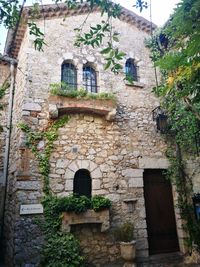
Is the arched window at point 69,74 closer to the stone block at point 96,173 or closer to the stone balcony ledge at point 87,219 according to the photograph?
the stone block at point 96,173

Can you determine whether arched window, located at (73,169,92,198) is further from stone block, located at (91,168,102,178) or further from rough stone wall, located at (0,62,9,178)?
rough stone wall, located at (0,62,9,178)

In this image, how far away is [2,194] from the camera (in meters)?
7.12

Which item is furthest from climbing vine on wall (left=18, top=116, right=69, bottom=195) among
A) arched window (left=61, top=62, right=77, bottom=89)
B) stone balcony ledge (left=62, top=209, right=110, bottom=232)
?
arched window (left=61, top=62, right=77, bottom=89)

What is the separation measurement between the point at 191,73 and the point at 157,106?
6.56m

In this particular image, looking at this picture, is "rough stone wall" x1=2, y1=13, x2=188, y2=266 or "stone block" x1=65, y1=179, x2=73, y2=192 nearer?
"rough stone wall" x1=2, y1=13, x2=188, y2=266

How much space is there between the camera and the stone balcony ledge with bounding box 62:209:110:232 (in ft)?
19.3

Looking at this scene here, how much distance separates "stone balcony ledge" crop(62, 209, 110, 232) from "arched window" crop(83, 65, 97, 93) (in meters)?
3.68

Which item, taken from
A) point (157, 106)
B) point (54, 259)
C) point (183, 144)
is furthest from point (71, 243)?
point (157, 106)

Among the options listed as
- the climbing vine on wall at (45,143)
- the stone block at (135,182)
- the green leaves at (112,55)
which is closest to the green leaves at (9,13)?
the green leaves at (112,55)

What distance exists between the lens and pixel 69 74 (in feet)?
25.4

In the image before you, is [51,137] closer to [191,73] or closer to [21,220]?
[21,220]

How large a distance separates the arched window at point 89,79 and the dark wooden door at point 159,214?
10.0 ft

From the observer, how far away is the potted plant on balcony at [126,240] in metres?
5.97

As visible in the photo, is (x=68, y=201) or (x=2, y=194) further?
(x=2, y=194)
